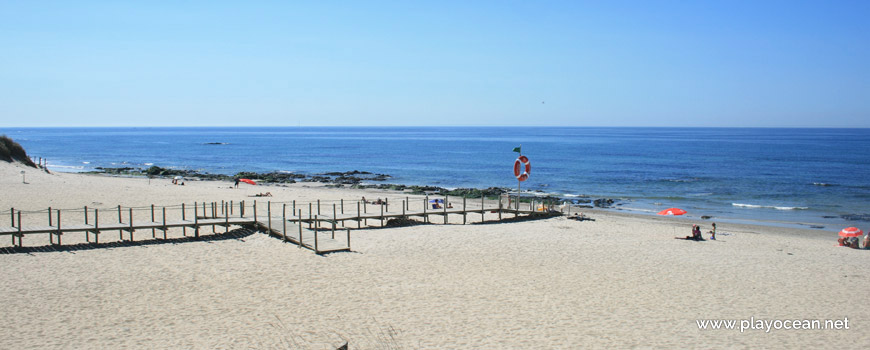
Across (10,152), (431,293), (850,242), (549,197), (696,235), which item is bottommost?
(549,197)

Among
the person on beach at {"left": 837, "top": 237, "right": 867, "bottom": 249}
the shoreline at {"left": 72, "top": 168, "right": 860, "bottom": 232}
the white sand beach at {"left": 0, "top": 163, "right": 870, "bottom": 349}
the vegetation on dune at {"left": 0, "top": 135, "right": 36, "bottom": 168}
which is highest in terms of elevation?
the vegetation on dune at {"left": 0, "top": 135, "right": 36, "bottom": 168}

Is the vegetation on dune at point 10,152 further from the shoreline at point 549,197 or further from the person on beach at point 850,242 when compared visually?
the person on beach at point 850,242

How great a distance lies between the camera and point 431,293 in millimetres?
13141

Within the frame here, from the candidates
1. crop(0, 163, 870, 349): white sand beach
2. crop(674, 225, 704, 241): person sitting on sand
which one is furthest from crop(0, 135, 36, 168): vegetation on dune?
crop(674, 225, 704, 241): person sitting on sand

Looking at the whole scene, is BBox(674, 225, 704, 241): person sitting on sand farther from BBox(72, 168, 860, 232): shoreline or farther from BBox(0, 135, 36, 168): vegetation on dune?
BBox(0, 135, 36, 168): vegetation on dune

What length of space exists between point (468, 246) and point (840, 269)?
36.9 ft

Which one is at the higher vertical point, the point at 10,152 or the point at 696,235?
the point at 10,152

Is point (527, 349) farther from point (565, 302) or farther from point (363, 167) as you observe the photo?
point (363, 167)

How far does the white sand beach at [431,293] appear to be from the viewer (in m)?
10.4

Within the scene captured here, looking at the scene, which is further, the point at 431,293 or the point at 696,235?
the point at 696,235

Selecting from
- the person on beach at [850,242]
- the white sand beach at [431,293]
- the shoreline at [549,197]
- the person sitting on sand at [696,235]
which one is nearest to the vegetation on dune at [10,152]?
the shoreline at [549,197]

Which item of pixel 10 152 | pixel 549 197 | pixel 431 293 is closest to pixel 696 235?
pixel 431 293

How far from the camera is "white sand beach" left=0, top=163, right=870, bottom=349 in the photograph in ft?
34.1

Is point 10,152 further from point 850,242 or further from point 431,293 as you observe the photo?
point 850,242
